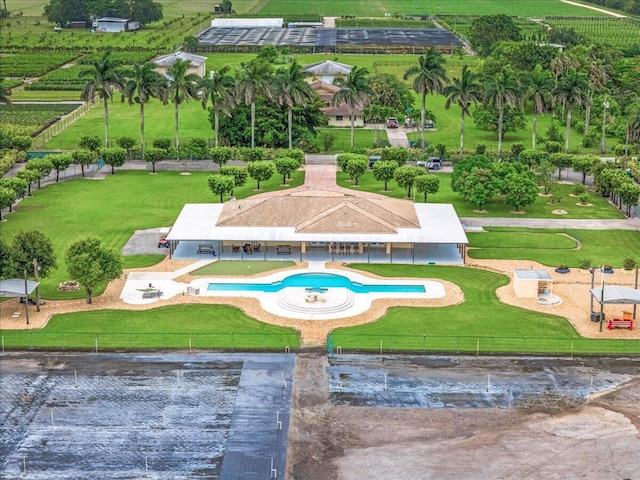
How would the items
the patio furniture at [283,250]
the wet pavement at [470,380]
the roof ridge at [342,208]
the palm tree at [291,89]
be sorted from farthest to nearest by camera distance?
the palm tree at [291,89]
the roof ridge at [342,208]
the patio furniture at [283,250]
the wet pavement at [470,380]

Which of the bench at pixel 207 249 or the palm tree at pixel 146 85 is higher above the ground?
the palm tree at pixel 146 85

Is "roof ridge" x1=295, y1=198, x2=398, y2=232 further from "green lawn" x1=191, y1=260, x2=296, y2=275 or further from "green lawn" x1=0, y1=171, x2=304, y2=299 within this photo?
"green lawn" x1=0, y1=171, x2=304, y2=299

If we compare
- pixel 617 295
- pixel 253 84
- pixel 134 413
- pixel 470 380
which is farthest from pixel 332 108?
pixel 134 413

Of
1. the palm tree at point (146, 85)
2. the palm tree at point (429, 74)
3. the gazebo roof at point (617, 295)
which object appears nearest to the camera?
the gazebo roof at point (617, 295)

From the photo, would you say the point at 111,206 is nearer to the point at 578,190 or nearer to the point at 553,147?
the point at 578,190

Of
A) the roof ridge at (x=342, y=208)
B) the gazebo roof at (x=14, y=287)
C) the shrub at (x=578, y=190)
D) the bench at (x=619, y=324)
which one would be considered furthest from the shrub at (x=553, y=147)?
the gazebo roof at (x=14, y=287)

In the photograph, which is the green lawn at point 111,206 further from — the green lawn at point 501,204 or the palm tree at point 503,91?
the palm tree at point 503,91
